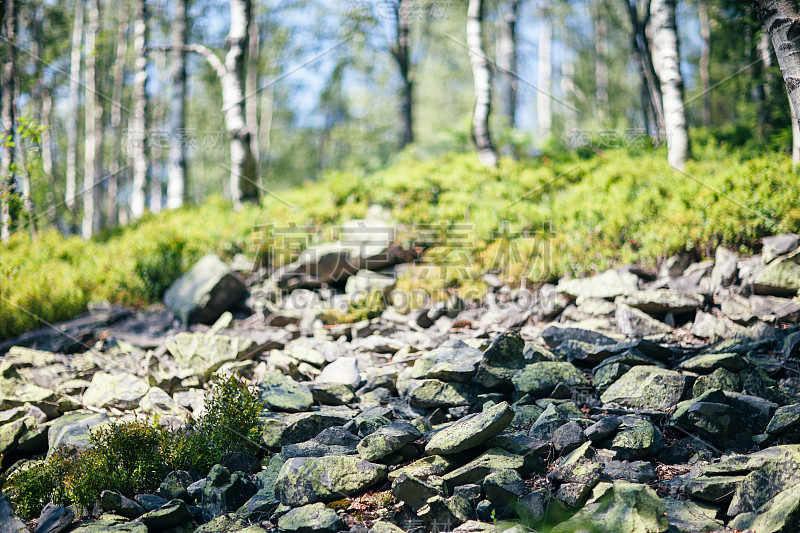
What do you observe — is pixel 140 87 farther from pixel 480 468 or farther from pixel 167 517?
pixel 480 468

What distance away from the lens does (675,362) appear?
4.98 m

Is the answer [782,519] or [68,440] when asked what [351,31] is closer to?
[68,440]

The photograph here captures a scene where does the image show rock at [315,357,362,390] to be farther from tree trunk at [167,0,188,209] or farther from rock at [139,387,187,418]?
tree trunk at [167,0,188,209]

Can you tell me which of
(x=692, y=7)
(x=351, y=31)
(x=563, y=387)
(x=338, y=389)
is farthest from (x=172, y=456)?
(x=692, y=7)

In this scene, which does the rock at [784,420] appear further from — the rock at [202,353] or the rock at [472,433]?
the rock at [202,353]

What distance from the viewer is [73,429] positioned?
15.3 ft

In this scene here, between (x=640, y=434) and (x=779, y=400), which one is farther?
(x=779, y=400)

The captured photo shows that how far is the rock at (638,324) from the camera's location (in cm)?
570

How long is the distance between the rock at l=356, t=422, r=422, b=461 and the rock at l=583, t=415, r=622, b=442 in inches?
48.2

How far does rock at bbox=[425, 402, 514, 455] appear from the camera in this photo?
3686mm

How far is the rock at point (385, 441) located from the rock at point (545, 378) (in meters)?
1.20

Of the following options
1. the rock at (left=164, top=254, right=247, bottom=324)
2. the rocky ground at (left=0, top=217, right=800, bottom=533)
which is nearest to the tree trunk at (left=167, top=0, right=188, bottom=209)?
the rock at (left=164, top=254, right=247, bottom=324)

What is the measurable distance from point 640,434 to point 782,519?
1069mm

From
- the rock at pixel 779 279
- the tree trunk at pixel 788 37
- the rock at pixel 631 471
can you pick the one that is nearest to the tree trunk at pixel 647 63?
the rock at pixel 779 279
